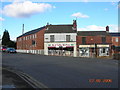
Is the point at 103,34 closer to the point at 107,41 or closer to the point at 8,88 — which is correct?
the point at 107,41

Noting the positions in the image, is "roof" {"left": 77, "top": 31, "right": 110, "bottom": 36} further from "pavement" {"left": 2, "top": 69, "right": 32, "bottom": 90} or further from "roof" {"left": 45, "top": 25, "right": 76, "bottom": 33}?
"pavement" {"left": 2, "top": 69, "right": 32, "bottom": 90}

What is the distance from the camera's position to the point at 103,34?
59.5 m

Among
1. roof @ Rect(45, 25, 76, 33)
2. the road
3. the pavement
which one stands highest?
roof @ Rect(45, 25, 76, 33)

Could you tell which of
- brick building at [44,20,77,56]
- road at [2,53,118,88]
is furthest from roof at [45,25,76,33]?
road at [2,53,118,88]

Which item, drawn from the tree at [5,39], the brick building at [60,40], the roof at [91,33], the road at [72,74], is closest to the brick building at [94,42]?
the roof at [91,33]

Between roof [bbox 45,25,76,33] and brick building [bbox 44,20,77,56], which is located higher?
roof [bbox 45,25,76,33]

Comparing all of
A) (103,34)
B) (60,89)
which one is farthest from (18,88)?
(103,34)

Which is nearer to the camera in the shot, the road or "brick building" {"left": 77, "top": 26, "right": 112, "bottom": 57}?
the road

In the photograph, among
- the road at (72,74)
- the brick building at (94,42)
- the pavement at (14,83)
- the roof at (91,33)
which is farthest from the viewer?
the roof at (91,33)

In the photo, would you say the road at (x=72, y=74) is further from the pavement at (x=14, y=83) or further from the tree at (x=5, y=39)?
the tree at (x=5, y=39)

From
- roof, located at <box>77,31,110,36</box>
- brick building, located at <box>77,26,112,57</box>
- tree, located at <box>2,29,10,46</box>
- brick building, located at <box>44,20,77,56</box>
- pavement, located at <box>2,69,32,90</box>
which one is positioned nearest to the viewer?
pavement, located at <box>2,69,32,90</box>

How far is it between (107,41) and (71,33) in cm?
1054

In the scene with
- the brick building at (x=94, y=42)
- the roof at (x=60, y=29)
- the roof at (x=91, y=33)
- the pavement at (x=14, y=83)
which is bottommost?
the pavement at (x=14, y=83)

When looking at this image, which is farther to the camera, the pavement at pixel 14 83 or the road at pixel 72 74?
the road at pixel 72 74
